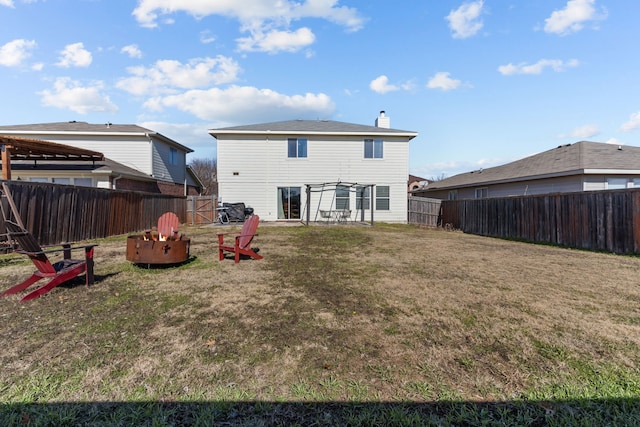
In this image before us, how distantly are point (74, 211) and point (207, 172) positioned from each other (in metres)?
49.7

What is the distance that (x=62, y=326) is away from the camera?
341cm

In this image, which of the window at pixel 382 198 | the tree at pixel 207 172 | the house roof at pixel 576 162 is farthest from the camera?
the tree at pixel 207 172

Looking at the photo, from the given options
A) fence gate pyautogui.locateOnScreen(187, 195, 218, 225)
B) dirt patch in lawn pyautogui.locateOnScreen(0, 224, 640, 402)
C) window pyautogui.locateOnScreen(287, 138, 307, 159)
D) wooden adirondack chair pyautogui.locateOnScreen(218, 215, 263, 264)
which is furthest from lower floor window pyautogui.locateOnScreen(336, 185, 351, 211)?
dirt patch in lawn pyautogui.locateOnScreen(0, 224, 640, 402)

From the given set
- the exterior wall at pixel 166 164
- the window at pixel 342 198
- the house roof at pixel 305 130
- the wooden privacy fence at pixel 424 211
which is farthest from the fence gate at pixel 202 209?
the wooden privacy fence at pixel 424 211

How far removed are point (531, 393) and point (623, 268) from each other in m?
6.42

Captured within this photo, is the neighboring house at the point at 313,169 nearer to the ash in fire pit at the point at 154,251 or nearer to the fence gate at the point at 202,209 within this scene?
the fence gate at the point at 202,209

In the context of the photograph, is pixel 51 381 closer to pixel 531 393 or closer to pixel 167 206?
pixel 531 393

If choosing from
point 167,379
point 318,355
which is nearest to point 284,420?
point 318,355

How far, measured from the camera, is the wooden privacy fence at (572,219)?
8327mm

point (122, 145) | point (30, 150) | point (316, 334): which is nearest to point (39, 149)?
point (30, 150)

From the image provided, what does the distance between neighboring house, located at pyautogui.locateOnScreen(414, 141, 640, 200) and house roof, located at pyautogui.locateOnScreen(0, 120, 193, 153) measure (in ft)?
69.8

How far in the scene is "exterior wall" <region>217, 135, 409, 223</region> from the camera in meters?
18.8

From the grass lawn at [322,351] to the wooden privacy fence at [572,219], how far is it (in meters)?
4.33

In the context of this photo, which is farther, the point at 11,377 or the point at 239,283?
the point at 239,283
